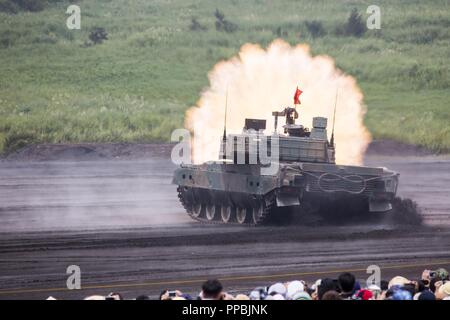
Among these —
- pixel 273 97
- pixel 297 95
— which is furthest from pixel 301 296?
pixel 273 97

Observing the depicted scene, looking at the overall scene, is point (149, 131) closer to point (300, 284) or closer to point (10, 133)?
point (10, 133)

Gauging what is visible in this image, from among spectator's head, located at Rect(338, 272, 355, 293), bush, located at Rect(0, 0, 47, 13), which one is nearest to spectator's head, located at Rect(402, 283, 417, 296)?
spectator's head, located at Rect(338, 272, 355, 293)

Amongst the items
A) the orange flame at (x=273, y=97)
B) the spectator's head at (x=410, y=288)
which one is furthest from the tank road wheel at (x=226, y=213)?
the spectator's head at (x=410, y=288)

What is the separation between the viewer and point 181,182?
113ft

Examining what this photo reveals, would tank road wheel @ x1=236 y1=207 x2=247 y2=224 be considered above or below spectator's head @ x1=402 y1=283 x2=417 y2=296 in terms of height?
below

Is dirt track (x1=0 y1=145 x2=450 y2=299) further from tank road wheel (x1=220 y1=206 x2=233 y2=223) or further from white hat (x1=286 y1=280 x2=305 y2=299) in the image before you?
white hat (x1=286 y1=280 x2=305 y2=299)

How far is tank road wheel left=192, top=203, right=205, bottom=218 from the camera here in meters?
34.0

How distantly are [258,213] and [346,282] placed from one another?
15.2 meters

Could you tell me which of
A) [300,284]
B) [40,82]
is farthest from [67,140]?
[300,284]

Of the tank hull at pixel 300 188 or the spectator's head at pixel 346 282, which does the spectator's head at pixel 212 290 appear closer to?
the spectator's head at pixel 346 282

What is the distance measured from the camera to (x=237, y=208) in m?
31.8

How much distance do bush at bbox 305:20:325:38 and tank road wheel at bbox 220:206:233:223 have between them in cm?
3516

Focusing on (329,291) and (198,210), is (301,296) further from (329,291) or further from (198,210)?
(198,210)

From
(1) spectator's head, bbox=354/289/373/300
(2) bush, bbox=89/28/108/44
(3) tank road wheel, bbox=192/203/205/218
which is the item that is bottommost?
(3) tank road wheel, bbox=192/203/205/218
